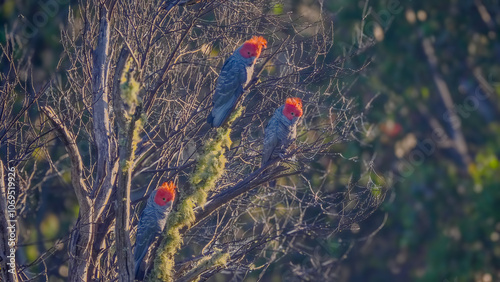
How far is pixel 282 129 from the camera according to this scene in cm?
557

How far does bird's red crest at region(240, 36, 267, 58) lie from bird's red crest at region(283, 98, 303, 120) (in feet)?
1.70

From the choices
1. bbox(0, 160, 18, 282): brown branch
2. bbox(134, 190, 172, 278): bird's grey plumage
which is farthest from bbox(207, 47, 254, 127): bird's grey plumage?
bbox(0, 160, 18, 282): brown branch

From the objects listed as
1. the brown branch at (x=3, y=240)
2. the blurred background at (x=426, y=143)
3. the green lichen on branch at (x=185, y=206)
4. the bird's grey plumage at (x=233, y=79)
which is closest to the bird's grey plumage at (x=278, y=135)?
the bird's grey plumage at (x=233, y=79)

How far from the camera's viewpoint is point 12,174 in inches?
205

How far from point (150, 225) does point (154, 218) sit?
8 cm

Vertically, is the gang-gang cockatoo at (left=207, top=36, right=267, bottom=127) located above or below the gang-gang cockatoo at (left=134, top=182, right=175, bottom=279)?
above

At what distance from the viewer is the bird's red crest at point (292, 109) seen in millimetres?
5484

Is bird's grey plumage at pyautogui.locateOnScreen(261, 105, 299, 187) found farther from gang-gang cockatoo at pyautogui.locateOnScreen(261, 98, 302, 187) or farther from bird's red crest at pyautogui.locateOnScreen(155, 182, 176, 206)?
bird's red crest at pyautogui.locateOnScreen(155, 182, 176, 206)

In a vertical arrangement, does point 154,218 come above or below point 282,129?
below

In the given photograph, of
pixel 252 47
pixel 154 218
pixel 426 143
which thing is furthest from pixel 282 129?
pixel 426 143

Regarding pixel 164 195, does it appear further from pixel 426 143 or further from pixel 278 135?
pixel 426 143

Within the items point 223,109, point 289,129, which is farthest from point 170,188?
point 289,129

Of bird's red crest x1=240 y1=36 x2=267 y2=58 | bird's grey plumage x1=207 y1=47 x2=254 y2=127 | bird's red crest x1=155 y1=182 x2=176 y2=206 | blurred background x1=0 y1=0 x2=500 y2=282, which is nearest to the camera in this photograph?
bird's red crest x1=155 y1=182 x2=176 y2=206

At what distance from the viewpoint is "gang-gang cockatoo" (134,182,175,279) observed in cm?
523
